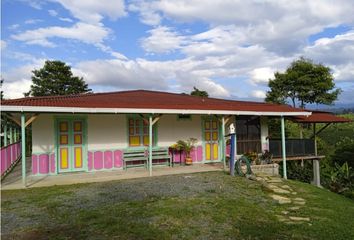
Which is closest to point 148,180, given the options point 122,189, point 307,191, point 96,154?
point 122,189

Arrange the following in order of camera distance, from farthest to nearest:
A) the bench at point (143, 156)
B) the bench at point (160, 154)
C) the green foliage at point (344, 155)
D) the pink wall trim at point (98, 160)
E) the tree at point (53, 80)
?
the tree at point (53, 80)
the green foliage at point (344, 155)
the bench at point (160, 154)
the bench at point (143, 156)
the pink wall trim at point (98, 160)

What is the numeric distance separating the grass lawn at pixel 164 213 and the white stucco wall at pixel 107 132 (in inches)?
101

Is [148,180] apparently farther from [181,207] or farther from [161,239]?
[161,239]

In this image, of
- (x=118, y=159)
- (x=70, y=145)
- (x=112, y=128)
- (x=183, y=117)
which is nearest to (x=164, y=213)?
(x=118, y=159)

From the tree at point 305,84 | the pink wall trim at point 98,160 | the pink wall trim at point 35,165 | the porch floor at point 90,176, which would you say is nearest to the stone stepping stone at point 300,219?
the porch floor at point 90,176

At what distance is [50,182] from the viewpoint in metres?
9.30

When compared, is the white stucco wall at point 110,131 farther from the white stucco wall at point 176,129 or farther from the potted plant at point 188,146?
the potted plant at point 188,146

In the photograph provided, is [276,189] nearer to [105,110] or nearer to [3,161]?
[105,110]

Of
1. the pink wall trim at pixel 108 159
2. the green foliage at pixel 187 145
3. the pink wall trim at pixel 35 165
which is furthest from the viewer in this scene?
the green foliage at pixel 187 145

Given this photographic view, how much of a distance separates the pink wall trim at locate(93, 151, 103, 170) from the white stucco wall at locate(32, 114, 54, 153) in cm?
146

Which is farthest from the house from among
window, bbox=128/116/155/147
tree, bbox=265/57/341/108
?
tree, bbox=265/57/341/108

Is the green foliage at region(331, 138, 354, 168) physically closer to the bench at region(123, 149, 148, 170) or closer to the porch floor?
the porch floor

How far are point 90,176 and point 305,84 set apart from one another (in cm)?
2079

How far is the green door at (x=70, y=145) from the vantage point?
10641 millimetres
